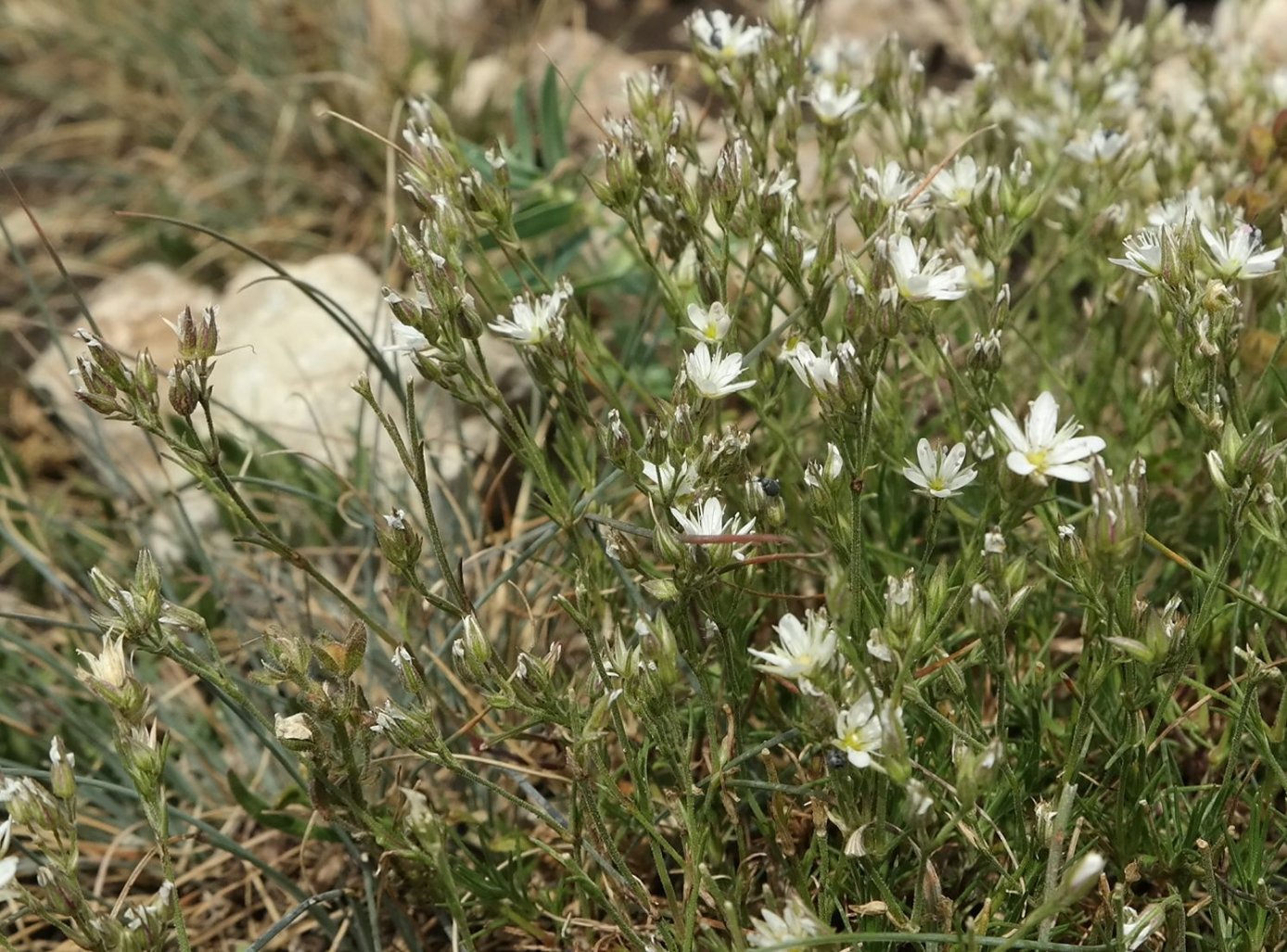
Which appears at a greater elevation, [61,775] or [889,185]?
[889,185]

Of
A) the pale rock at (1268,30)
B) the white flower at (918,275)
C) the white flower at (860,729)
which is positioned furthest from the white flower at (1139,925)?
the pale rock at (1268,30)

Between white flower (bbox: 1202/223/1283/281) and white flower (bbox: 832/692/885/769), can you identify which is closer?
white flower (bbox: 832/692/885/769)

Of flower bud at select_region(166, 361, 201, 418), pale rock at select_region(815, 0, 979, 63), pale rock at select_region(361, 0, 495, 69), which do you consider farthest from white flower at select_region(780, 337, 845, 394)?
pale rock at select_region(361, 0, 495, 69)

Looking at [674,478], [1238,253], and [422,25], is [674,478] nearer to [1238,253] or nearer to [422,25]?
[1238,253]

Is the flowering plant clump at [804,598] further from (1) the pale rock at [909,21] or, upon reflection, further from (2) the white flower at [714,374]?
(1) the pale rock at [909,21]

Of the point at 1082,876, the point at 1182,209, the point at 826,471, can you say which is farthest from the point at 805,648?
the point at 1182,209

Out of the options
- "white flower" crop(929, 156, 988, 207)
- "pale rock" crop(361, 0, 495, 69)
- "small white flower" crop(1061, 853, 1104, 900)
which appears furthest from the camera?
"pale rock" crop(361, 0, 495, 69)

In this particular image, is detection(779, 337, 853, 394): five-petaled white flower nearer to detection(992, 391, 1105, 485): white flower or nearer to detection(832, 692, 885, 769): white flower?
detection(992, 391, 1105, 485): white flower
